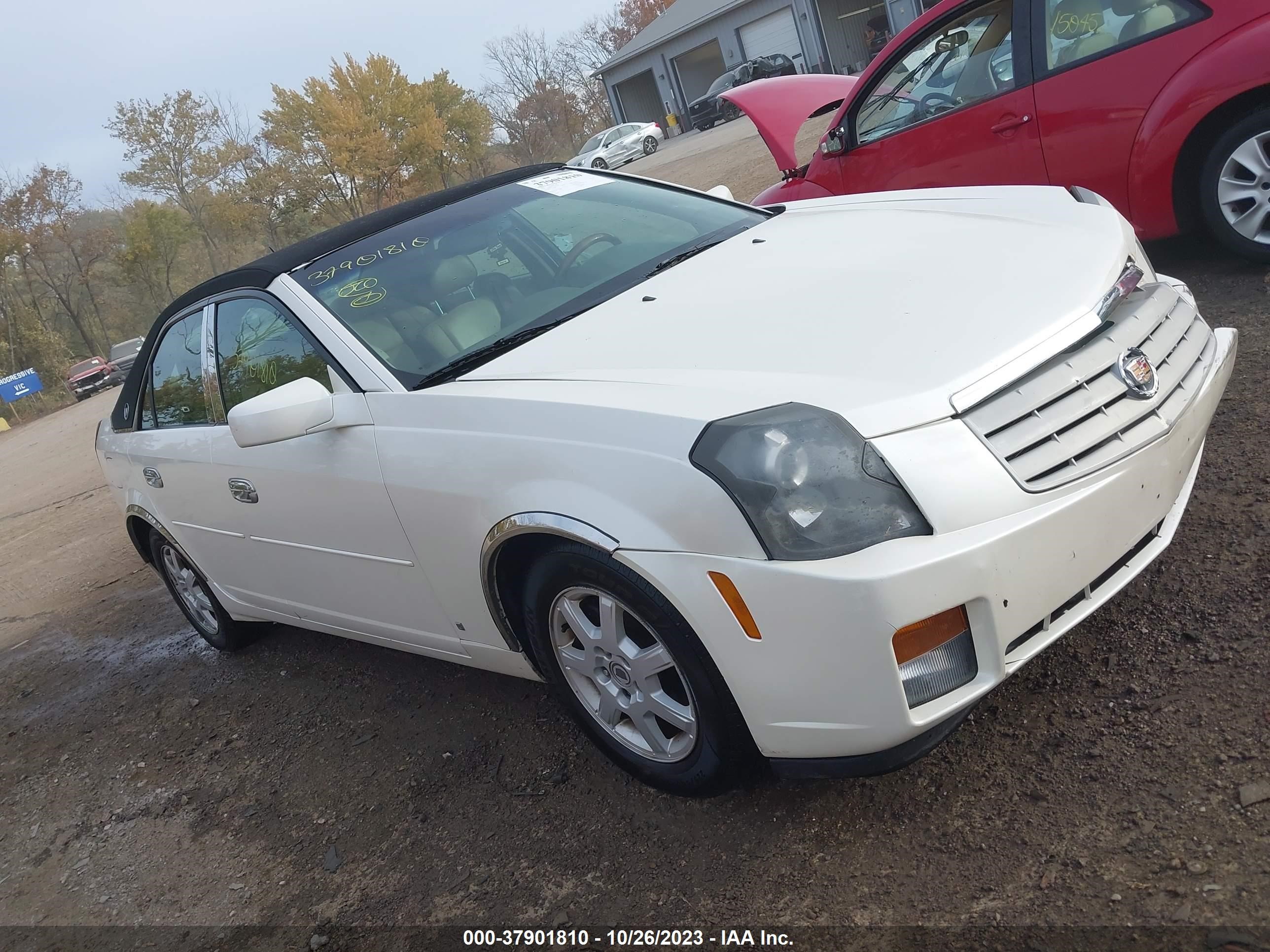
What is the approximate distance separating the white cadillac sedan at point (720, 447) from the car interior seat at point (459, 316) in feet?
0.04

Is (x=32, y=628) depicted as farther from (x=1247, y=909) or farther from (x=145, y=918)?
(x=1247, y=909)

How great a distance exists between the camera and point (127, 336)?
5344cm

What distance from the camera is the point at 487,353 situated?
10.0ft

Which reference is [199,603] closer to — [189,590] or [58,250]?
[189,590]

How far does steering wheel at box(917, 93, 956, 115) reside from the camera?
214 inches

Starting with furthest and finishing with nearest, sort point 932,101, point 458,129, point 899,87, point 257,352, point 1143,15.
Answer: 1. point 458,129
2. point 899,87
3. point 932,101
4. point 1143,15
5. point 257,352

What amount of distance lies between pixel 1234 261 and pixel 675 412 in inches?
156

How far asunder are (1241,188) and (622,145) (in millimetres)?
33091

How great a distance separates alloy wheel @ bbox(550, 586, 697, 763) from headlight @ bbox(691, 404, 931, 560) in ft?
1.57

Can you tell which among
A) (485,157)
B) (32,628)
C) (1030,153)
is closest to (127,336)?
(485,157)

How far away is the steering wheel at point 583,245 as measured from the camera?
354cm

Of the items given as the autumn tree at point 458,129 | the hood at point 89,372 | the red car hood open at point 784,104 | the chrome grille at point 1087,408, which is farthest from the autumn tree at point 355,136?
the chrome grille at point 1087,408

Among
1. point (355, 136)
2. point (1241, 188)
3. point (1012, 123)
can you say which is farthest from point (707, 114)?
point (1241, 188)

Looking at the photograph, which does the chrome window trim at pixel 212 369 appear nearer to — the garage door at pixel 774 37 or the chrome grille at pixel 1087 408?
the chrome grille at pixel 1087 408
